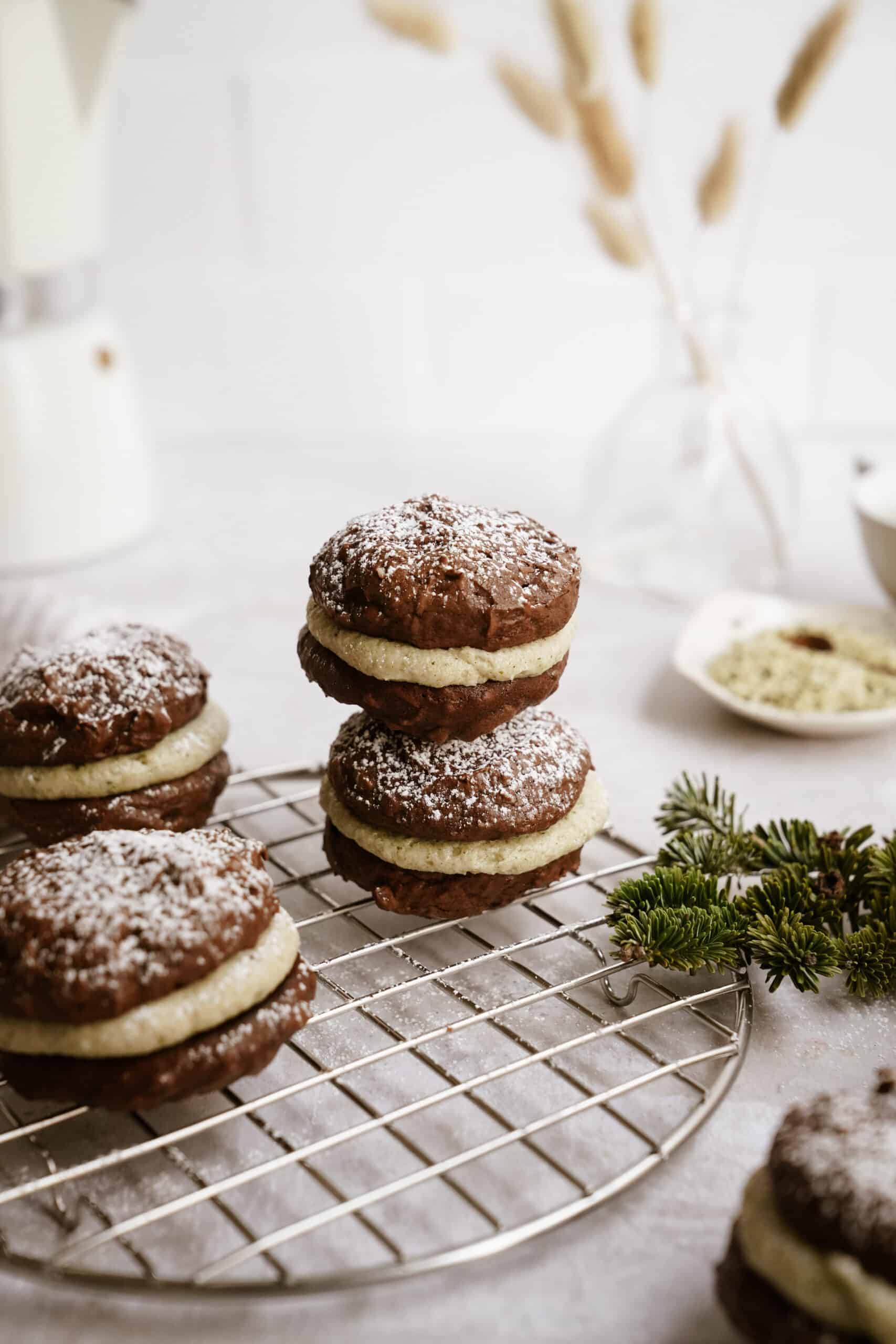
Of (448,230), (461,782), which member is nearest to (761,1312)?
(461,782)

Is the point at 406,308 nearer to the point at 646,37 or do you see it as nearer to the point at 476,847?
the point at 646,37

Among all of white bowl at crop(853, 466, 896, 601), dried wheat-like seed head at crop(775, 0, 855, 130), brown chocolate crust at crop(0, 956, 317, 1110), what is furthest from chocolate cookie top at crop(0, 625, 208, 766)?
dried wheat-like seed head at crop(775, 0, 855, 130)

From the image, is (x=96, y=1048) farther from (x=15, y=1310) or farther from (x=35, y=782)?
(x=35, y=782)

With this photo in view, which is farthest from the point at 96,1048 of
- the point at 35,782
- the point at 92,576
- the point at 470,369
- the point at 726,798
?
the point at 470,369

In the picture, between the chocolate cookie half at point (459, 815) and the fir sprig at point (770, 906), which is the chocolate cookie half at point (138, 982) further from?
the fir sprig at point (770, 906)

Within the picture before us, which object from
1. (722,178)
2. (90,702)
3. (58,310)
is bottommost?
(90,702)

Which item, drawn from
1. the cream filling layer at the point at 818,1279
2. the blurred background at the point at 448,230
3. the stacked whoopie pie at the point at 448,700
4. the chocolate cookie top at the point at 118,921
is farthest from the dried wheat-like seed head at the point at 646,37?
the cream filling layer at the point at 818,1279
